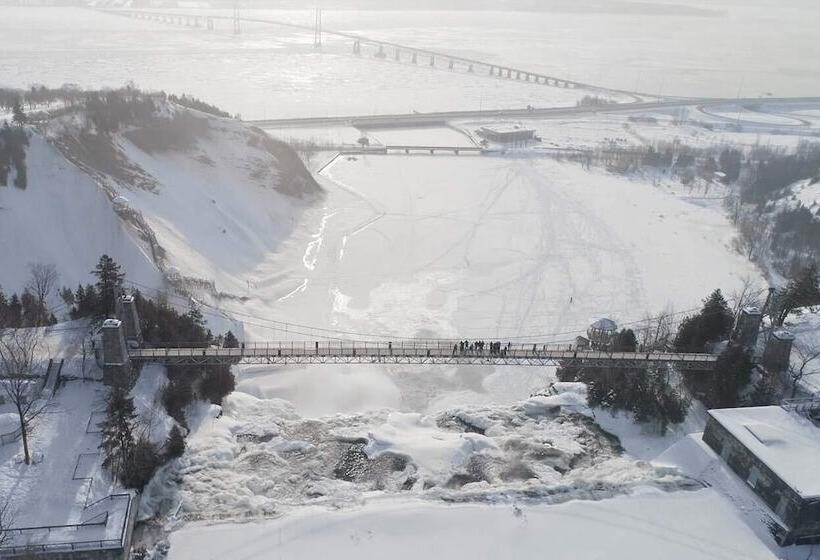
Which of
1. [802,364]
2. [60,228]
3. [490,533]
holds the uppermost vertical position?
[60,228]

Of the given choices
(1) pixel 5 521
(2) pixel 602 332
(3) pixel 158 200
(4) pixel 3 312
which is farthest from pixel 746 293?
(4) pixel 3 312

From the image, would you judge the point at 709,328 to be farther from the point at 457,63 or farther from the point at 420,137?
the point at 457,63

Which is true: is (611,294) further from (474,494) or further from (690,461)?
(474,494)

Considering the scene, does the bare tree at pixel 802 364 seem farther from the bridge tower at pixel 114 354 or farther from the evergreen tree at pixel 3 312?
the evergreen tree at pixel 3 312

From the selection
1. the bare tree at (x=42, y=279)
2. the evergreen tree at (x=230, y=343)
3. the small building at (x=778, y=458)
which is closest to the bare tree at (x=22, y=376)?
the bare tree at (x=42, y=279)

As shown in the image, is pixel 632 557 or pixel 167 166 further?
pixel 167 166

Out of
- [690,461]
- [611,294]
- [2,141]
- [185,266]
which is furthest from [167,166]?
[690,461]

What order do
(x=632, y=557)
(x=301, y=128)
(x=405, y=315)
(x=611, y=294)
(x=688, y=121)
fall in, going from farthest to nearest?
(x=688, y=121), (x=301, y=128), (x=611, y=294), (x=405, y=315), (x=632, y=557)
